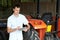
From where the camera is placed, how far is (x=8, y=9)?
7859 millimetres

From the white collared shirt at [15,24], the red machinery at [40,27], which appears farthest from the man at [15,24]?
the red machinery at [40,27]

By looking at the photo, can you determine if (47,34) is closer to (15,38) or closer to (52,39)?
(52,39)

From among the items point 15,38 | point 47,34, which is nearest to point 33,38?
point 47,34

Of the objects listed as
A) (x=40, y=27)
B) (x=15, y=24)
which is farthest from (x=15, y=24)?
(x=40, y=27)

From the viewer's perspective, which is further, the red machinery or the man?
the red machinery

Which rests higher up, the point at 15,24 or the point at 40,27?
the point at 15,24

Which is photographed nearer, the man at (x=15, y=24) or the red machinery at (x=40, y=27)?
the man at (x=15, y=24)

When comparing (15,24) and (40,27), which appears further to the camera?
(40,27)

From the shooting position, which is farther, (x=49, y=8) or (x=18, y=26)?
(x=49, y=8)

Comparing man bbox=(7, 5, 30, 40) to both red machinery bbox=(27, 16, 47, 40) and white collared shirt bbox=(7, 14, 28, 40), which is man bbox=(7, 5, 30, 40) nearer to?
white collared shirt bbox=(7, 14, 28, 40)

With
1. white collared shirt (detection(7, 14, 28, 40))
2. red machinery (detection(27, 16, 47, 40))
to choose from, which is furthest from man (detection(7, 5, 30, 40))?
red machinery (detection(27, 16, 47, 40))

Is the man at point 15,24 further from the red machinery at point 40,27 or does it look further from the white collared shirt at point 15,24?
Result: the red machinery at point 40,27

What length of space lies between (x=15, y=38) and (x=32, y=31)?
48.9 inches

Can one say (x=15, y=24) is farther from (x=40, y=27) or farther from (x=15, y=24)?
(x=40, y=27)
